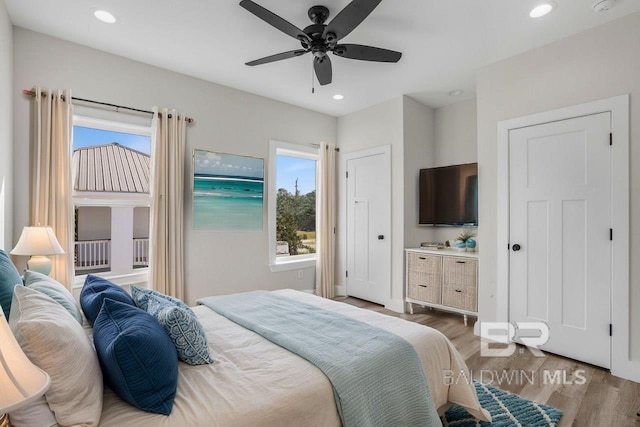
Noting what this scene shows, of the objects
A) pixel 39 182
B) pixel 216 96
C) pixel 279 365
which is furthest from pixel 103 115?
pixel 279 365

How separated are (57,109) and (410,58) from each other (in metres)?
3.27

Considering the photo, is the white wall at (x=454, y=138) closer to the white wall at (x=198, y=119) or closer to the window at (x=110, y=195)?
the white wall at (x=198, y=119)

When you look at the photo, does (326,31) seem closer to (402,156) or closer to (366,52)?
(366,52)

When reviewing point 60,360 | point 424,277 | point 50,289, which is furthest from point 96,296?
point 424,277

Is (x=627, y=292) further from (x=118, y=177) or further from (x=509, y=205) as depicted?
(x=118, y=177)

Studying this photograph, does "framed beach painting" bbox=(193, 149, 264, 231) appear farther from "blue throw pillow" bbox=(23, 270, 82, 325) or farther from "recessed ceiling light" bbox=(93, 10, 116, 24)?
"blue throw pillow" bbox=(23, 270, 82, 325)

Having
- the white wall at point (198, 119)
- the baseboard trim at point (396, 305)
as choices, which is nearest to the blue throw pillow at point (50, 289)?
the white wall at point (198, 119)

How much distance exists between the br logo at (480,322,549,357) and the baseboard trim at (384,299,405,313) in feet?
3.45

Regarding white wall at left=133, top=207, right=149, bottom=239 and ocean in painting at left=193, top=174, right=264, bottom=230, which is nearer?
white wall at left=133, top=207, right=149, bottom=239

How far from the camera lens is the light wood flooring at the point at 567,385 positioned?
2023mm

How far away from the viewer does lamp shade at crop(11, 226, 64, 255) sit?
234cm

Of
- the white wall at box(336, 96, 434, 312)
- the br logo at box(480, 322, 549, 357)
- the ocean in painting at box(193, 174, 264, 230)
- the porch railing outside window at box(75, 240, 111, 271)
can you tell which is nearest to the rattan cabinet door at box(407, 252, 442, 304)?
the white wall at box(336, 96, 434, 312)

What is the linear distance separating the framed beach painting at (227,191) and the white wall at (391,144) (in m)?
1.47

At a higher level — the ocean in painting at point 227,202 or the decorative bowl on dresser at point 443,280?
the ocean in painting at point 227,202
